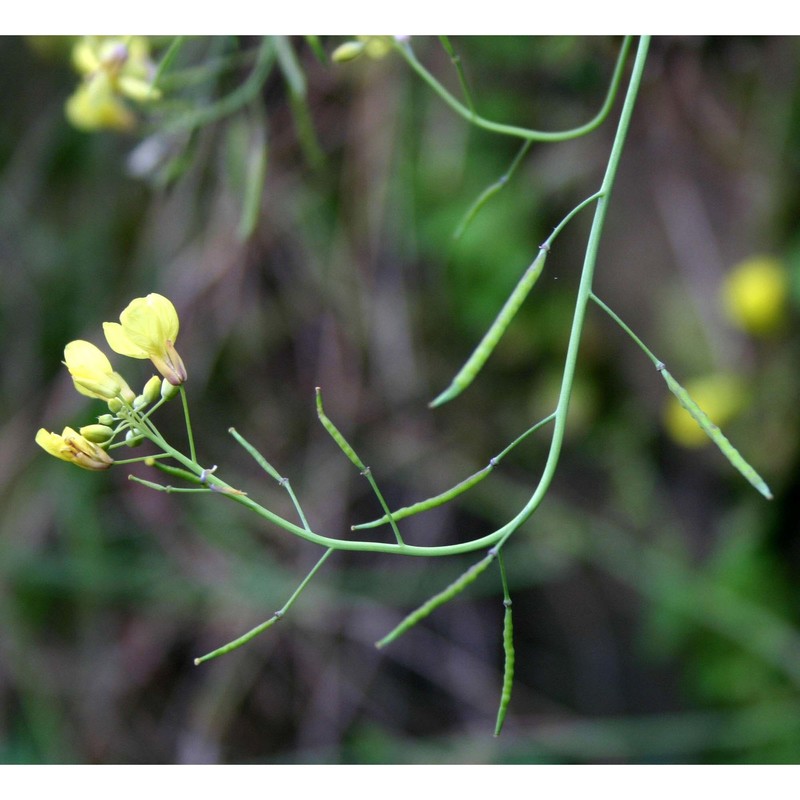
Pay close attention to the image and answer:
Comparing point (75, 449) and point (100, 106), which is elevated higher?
point (100, 106)

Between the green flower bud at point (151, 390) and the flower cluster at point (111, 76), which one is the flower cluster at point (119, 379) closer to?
the green flower bud at point (151, 390)

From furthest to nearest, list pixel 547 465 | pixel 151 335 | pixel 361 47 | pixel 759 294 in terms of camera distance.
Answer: pixel 759 294
pixel 361 47
pixel 151 335
pixel 547 465

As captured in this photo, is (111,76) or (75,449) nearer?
(75,449)

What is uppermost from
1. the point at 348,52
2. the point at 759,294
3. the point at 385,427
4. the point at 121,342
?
the point at 348,52

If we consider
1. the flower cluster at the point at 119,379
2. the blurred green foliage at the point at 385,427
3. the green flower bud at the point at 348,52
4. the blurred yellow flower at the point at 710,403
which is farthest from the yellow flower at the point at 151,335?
the blurred yellow flower at the point at 710,403

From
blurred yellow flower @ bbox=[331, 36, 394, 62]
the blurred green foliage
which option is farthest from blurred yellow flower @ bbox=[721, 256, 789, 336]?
blurred yellow flower @ bbox=[331, 36, 394, 62]

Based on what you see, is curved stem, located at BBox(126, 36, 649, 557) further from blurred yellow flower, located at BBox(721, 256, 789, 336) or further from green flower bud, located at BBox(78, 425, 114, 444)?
blurred yellow flower, located at BBox(721, 256, 789, 336)

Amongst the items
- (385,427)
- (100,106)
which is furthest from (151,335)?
(385,427)

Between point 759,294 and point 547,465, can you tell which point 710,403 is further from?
point 547,465
